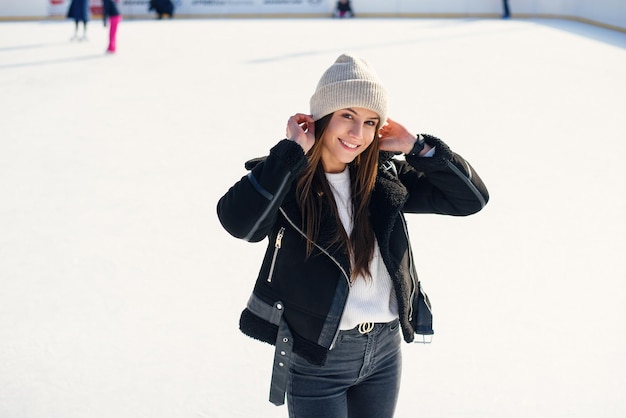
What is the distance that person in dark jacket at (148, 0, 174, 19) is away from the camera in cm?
1647

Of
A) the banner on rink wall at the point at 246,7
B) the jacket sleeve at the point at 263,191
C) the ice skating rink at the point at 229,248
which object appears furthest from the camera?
the banner on rink wall at the point at 246,7

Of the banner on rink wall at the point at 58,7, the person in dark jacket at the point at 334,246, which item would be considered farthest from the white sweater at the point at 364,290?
the banner on rink wall at the point at 58,7

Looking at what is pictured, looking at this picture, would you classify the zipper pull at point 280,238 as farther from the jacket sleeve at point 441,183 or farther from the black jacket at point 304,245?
the jacket sleeve at point 441,183

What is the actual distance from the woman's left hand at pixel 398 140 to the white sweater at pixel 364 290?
12 cm

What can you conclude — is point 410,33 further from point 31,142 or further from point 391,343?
point 391,343

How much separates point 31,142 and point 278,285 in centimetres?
488

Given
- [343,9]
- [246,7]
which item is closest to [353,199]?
[343,9]

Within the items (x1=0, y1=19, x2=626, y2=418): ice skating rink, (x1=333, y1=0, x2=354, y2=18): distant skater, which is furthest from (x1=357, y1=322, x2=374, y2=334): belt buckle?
(x1=333, y1=0, x2=354, y2=18): distant skater

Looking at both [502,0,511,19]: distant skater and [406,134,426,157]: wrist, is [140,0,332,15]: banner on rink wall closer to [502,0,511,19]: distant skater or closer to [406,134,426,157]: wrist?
[502,0,511,19]: distant skater

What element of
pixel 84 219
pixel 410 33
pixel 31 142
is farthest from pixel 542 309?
pixel 410 33

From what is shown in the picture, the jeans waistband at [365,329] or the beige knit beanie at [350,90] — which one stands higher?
the beige knit beanie at [350,90]

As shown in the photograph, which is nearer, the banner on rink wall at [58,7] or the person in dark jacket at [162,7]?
the person in dark jacket at [162,7]

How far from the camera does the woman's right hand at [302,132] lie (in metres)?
1.69

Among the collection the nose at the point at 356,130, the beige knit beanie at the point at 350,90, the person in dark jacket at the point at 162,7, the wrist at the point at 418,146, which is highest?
the beige knit beanie at the point at 350,90
